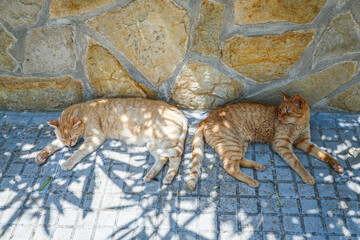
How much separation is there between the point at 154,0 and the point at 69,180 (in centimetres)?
243

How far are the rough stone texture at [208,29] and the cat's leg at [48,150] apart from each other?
225 cm

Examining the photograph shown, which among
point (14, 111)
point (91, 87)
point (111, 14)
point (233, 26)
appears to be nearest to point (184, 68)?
point (233, 26)

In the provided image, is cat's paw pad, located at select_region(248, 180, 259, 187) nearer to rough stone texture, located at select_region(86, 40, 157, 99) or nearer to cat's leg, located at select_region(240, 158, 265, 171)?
cat's leg, located at select_region(240, 158, 265, 171)

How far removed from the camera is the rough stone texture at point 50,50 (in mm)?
3840

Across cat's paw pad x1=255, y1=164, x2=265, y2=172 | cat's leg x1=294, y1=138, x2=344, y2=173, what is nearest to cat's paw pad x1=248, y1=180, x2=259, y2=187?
cat's paw pad x1=255, y1=164, x2=265, y2=172

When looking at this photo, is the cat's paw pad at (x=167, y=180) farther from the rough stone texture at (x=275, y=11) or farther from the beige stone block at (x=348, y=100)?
the beige stone block at (x=348, y=100)

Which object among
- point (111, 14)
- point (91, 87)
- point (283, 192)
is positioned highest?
point (111, 14)

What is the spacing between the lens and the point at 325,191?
3477mm

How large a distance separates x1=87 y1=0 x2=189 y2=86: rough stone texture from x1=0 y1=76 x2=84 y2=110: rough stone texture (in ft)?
3.27

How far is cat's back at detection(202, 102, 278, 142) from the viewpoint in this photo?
402cm

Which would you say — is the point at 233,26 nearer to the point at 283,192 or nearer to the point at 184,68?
the point at 184,68

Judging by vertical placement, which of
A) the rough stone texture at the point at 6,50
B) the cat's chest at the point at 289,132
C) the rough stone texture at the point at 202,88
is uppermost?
the rough stone texture at the point at 202,88

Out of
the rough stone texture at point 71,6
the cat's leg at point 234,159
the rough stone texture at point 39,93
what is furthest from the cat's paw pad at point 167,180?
the rough stone texture at point 71,6

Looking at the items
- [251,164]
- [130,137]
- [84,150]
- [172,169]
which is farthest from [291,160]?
[84,150]
